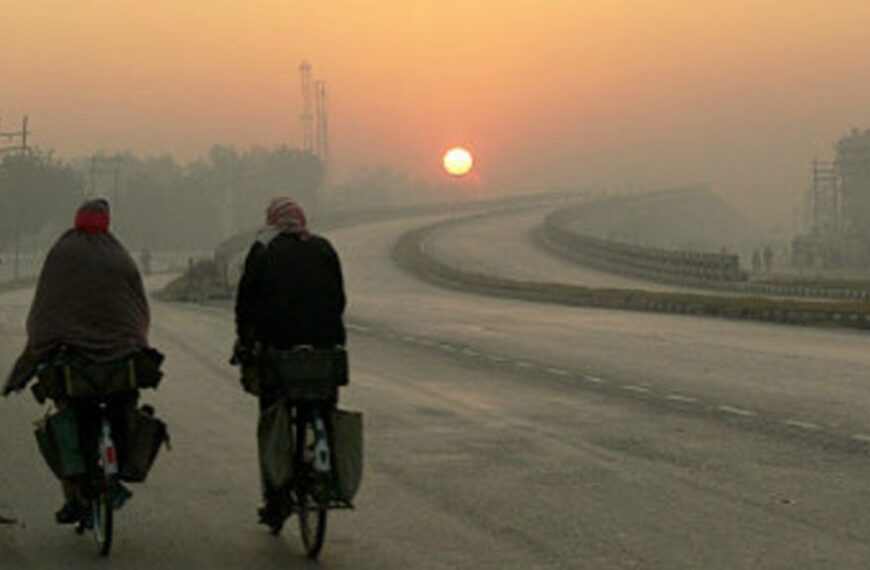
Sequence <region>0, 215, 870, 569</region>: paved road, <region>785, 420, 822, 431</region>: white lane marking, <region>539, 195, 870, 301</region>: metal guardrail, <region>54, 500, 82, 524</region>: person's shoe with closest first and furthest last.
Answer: <region>0, 215, 870, 569</region>: paved road < <region>54, 500, 82, 524</region>: person's shoe < <region>785, 420, 822, 431</region>: white lane marking < <region>539, 195, 870, 301</region>: metal guardrail

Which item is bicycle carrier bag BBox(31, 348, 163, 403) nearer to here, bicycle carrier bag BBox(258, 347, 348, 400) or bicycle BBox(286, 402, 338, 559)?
bicycle carrier bag BBox(258, 347, 348, 400)

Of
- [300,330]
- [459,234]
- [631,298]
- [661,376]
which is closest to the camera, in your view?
[300,330]

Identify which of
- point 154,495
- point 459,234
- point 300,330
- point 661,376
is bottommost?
point 459,234

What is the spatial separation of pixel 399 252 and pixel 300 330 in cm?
6649

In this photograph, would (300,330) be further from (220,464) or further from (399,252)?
(399,252)

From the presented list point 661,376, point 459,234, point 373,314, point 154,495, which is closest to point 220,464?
point 154,495

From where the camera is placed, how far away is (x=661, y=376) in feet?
62.0

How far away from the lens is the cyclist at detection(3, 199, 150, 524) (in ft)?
26.2

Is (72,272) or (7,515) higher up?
(72,272)

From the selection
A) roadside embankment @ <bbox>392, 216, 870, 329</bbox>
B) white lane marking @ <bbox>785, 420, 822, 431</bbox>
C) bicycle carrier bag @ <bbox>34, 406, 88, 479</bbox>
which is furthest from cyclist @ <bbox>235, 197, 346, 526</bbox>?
roadside embankment @ <bbox>392, 216, 870, 329</bbox>

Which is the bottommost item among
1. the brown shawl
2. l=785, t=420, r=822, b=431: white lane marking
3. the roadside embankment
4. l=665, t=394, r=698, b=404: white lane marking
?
the roadside embankment

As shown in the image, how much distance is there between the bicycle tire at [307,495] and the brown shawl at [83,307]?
1.06 metres

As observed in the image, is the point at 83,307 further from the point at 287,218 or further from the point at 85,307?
the point at 287,218

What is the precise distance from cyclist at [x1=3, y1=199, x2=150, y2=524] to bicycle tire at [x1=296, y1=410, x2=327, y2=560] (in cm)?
Answer: 98
